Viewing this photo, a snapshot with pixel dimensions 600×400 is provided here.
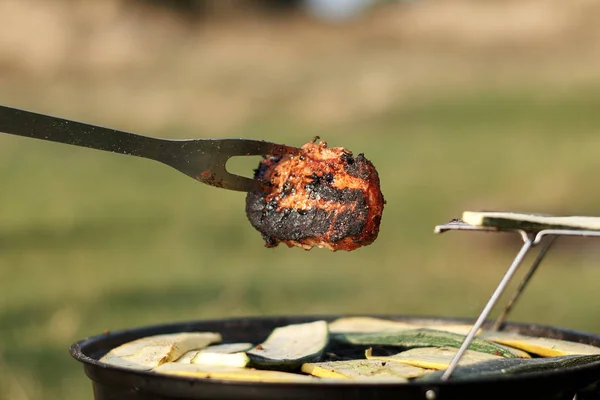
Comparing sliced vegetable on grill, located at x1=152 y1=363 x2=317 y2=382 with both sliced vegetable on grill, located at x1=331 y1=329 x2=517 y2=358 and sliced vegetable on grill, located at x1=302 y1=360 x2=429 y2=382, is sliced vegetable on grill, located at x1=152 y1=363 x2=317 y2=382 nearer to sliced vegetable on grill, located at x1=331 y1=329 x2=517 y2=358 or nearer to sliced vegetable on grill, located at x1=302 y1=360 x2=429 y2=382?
sliced vegetable on grill, located at x1=302 y1=360 x2=429 y2=382

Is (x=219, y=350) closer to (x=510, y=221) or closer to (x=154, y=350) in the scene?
(x=154, y=350)

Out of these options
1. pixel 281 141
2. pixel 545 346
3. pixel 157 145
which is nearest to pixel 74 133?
pixel 157 145

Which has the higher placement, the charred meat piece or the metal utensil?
the metal utensil

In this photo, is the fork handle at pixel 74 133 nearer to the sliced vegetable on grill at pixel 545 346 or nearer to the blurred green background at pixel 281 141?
the sliced vegetable on grill at pixel 545 346

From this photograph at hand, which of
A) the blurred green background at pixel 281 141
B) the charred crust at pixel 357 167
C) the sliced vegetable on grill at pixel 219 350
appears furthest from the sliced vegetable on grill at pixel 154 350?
the blurred green background at pixel 281 141

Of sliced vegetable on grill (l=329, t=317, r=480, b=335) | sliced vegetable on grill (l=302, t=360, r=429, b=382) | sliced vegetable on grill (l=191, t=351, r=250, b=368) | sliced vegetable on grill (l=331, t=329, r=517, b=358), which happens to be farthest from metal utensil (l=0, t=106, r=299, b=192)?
sliced vegetable on grill (l=329, t=317, r=480, b=335)

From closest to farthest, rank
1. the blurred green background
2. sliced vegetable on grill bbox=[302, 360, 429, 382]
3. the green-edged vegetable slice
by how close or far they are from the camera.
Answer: the green-edged vegetable slice
sliced vegetable on grill bbox=[302, 360, 429, 382]
the blurred green background
